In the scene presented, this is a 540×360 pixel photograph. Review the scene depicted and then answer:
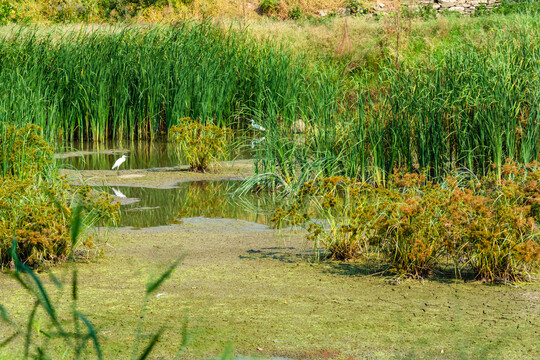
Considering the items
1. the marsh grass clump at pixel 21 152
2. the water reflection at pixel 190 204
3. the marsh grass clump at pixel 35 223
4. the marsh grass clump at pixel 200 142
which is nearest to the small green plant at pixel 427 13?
the marsh grass clump at pixel 200 142

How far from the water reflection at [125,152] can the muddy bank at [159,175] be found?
0.78 feet

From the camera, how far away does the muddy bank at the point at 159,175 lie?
8.59m

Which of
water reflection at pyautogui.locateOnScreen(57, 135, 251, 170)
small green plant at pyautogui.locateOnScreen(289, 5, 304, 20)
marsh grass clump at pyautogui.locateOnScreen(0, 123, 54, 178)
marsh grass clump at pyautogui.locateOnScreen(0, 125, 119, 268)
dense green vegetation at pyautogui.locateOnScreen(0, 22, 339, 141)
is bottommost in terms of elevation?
water reflection at pyautogui.locateOnScreen(57, 135, 251, 170)

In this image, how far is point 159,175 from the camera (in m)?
9.08

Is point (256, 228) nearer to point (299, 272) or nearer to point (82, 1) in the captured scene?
point (299, 272)

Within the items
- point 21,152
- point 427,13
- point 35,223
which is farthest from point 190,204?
point 427,13

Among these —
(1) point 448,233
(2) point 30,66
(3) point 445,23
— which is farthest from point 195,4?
(1) point 448,233

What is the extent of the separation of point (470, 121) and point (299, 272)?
3.28 m

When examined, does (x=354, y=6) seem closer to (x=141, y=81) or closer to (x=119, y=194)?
(x=141, y=81)

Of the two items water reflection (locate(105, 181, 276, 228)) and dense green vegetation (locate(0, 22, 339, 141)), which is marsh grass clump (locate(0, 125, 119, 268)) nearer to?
water reflection (locate(105, 181, 276, 228))

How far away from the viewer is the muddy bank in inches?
338

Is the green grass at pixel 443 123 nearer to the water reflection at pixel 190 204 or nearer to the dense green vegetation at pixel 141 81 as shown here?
the water reflection at pixel 190 204

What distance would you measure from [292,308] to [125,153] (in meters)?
7.76

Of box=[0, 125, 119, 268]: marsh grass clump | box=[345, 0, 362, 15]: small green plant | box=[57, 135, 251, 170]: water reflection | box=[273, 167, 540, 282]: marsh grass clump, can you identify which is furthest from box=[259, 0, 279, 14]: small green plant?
Result: box=[273, 167, 540, 282]: marsh grass clump
